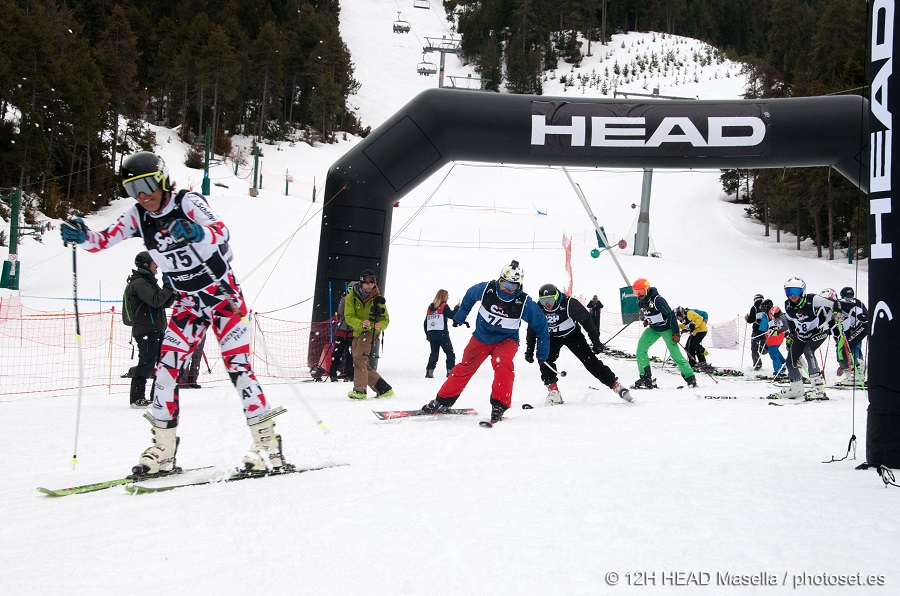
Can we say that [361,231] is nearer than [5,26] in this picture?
Yes

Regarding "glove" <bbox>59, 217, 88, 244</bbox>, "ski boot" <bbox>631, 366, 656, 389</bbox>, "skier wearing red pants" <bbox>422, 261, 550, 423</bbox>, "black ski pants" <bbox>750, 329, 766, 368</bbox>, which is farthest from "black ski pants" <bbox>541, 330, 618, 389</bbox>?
"black ski pants" <bbox>750, 329, 766, 368</bbox>

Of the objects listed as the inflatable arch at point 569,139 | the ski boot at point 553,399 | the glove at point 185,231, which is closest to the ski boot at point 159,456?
the glove at point 185,231

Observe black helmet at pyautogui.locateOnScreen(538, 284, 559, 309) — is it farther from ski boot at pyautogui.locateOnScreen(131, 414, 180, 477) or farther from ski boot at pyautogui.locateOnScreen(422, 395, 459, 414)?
ski boot at pyautogui.locateOnScreen(131, 414, 180, 477)

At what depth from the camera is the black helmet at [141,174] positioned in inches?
155

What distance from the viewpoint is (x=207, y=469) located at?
14.0 feet

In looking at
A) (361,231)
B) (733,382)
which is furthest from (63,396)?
(733,382)

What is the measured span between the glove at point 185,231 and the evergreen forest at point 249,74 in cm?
954

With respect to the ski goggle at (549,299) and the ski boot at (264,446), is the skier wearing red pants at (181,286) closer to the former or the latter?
A: the ski boot at (264,446)

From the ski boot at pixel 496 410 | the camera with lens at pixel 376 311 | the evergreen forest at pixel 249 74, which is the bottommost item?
the ski boot at pixel 496 410

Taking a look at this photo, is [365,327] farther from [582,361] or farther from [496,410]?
[582,361]

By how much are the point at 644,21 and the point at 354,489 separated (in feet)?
335

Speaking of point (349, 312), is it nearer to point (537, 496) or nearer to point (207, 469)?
→ point (207, 469)

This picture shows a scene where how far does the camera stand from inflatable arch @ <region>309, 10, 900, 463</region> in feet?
36.6

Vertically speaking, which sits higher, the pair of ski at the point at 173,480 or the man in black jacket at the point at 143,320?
the man in black jacket at the point at 143,320
